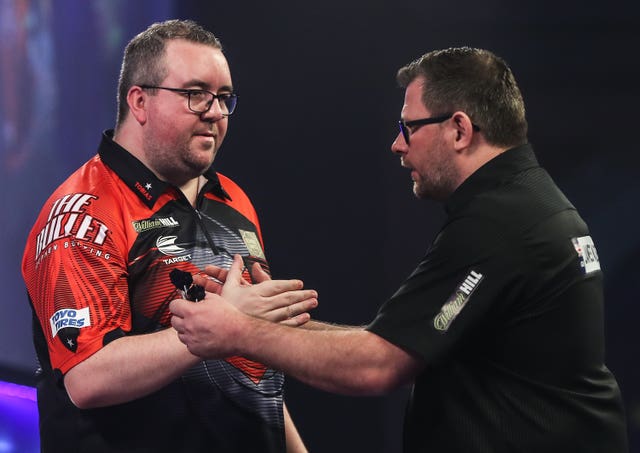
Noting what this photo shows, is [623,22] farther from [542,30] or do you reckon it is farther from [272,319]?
[272,319]

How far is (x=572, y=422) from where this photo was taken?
1769 millimetres

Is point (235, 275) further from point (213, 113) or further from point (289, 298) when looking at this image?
point (213, 113)

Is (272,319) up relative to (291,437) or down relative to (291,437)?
up

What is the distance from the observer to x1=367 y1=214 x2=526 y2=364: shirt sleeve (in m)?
1.73

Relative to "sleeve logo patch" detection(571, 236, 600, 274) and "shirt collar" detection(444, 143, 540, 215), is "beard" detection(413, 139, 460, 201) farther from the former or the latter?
"sleeve logo patch" detection(571, 236, 600, 274)

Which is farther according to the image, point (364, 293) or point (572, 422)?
point (364, 293)

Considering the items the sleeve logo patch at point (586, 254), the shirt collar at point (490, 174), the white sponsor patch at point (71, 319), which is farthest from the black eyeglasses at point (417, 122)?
the white sponsor patch at point (71, 319)

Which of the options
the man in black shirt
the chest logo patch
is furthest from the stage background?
the man in black shirt

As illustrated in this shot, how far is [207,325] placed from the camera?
1.83 m

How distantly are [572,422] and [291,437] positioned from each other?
0.92 m

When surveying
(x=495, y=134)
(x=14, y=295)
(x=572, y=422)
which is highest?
(x=495, y=134)

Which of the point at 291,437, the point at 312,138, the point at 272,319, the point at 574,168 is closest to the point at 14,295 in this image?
the point at 312,138

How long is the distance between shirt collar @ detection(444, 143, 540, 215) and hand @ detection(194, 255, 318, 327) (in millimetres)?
438

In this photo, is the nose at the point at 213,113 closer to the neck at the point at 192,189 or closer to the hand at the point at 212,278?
the neck at the point at 192,189
